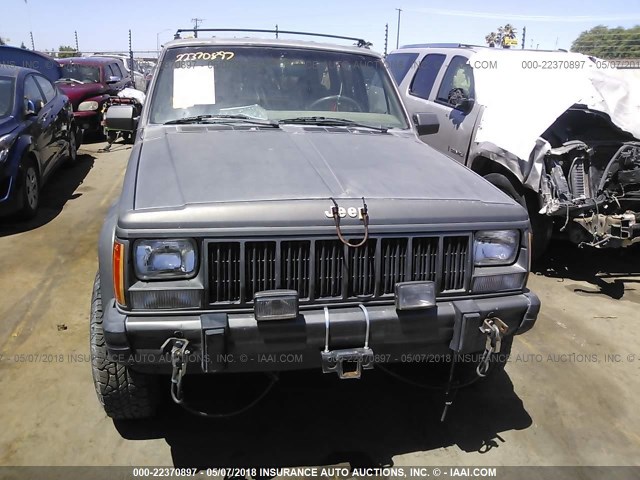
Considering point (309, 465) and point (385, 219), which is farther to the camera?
point (309, 465)

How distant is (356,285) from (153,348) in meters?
0.95

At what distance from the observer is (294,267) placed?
2520 millimetres

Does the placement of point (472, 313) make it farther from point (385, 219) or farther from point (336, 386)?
A: point (336, 386)

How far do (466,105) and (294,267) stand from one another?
4.34m

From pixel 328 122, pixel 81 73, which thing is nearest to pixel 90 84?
pixel 81 73

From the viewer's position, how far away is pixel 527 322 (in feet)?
A: 9.21

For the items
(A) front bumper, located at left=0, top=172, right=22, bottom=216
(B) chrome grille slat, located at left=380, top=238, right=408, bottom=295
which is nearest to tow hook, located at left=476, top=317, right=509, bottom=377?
(B) chrome grille slat, located at left=380, top=238, right=408, bottom=295

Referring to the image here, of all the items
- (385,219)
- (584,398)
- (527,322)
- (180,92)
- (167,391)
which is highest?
(180,92)

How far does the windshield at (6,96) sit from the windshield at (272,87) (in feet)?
11.9

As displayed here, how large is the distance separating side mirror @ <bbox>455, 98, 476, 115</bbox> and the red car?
26.0ft

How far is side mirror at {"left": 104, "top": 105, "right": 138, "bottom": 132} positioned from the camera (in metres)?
4.14

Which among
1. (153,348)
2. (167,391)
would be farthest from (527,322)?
(167,391)

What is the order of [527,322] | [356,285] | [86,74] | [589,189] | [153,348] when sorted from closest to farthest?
[153,348]
[356,285]
[527,322]
[589,189]
[86,74]

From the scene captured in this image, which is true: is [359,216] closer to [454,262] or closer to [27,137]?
[454,262]
